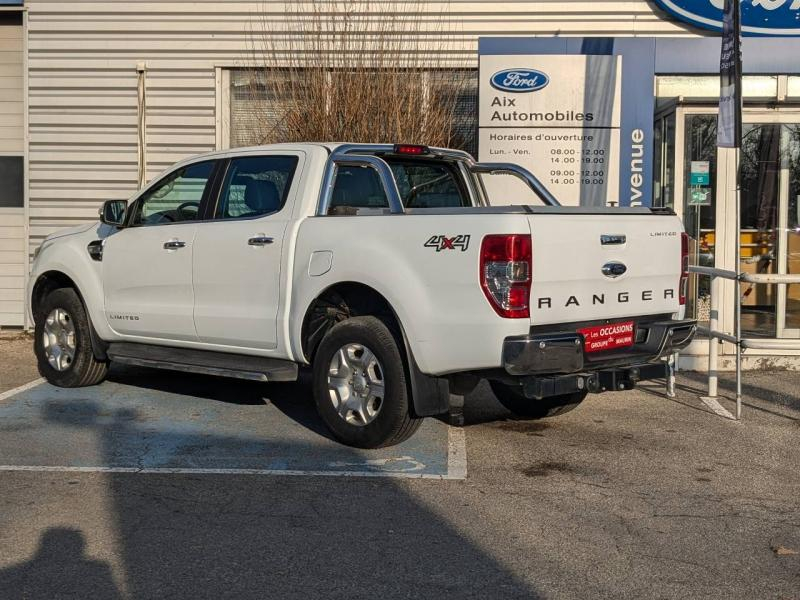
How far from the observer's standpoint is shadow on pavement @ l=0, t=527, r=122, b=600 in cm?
429

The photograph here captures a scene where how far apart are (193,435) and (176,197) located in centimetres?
209

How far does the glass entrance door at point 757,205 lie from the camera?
36.2ft

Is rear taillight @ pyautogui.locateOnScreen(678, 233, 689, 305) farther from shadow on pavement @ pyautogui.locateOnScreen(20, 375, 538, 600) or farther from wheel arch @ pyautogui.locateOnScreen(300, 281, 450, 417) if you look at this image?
shadow on pavement @ pyautogui.locateOnScreen(20, 375, 538, 600)

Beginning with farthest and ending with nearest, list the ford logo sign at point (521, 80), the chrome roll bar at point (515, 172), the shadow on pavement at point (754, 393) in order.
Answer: the ford logo sign at point (521, 80) → the shadow on pavement at point (754, 393) → the chrome roll bar at point (515, 172)

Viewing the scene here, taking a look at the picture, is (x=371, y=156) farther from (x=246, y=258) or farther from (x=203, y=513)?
(x=203, y=513)

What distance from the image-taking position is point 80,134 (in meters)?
12.6

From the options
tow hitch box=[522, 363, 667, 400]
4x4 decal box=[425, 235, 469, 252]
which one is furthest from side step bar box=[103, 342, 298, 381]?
tow hitch box=[522, 363, 667, 400]

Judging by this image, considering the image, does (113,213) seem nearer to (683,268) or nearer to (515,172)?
(515,172)

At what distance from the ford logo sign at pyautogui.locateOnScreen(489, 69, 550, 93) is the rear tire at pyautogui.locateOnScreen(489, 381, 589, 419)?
12.5ft

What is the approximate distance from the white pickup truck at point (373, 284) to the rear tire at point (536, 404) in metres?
0.02

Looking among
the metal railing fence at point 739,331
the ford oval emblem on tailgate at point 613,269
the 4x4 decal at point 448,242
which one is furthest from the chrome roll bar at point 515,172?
the 4x4 decal at point 448,242

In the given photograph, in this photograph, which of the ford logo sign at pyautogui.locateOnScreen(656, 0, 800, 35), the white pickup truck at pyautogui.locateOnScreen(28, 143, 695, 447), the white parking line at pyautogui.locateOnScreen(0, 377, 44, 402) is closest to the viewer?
the white pickup truck at pyautogui.locateOnScreen(28, 143, 695, 447)

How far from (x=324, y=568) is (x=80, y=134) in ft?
30.3

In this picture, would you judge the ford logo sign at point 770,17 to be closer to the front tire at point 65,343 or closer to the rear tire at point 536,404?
the rear tire at point 536,404
